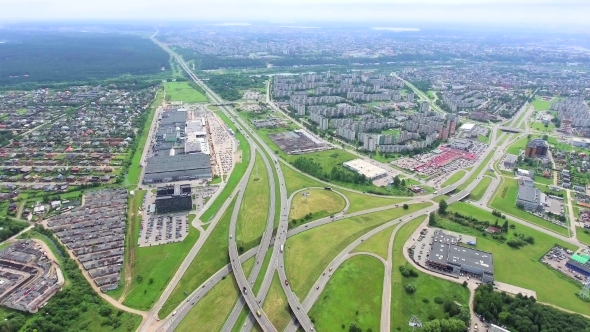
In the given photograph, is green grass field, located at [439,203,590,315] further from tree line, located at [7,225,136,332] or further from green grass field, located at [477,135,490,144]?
tree line, located at [7,225,136,332]

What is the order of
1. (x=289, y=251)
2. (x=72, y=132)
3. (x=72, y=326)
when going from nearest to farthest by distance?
(x=72, y=326) < (x=289, y=251) < (x=72, y=132)

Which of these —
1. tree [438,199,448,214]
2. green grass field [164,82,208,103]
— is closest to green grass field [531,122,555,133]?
tree [438,199,448,214]

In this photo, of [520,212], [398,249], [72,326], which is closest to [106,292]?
[72,326]

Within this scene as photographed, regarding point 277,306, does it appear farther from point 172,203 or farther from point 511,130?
point 511,130

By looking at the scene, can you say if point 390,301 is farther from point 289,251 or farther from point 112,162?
point 112,162

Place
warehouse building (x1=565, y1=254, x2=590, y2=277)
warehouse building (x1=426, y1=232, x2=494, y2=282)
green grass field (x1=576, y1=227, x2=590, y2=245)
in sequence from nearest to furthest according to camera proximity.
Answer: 1. warehouse building (x1=426, y1=232, x2=494, y2=282)
2. warehouse building (x1=565, y1=254, x2=590, y2=277)
3. green grass field (x1=576, y1=227, x2=590, y2=245)

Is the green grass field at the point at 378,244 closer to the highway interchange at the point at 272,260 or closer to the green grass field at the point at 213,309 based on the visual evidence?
the highway interchange at the point at 272,260
